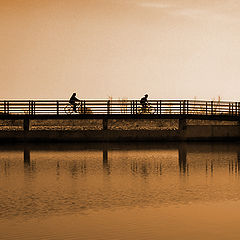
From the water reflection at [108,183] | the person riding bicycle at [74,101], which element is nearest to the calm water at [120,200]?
the water reflection at [108,183]

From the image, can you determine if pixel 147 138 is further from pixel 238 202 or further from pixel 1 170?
pixel 238 202

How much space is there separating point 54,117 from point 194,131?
9.60 meters

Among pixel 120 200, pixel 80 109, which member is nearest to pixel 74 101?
pixel 80 109

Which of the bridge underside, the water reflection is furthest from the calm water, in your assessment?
the bridge underside

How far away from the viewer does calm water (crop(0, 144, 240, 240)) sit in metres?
9.79

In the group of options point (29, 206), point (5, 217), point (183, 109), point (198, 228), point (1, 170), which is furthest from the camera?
point (183, 109)

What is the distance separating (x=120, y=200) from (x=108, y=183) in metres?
3.24

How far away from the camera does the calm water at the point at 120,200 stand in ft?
32.1

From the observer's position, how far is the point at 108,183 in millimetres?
16438

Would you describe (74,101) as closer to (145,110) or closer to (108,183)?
(145,110)

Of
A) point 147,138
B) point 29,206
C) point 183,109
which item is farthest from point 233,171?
point 183,109

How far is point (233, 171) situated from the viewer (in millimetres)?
19562

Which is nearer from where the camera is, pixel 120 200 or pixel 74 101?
pixel 120 200

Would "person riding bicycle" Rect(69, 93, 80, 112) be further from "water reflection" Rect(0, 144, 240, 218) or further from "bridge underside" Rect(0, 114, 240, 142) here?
"water reflection" Rect(0, 144, 240, 218)
